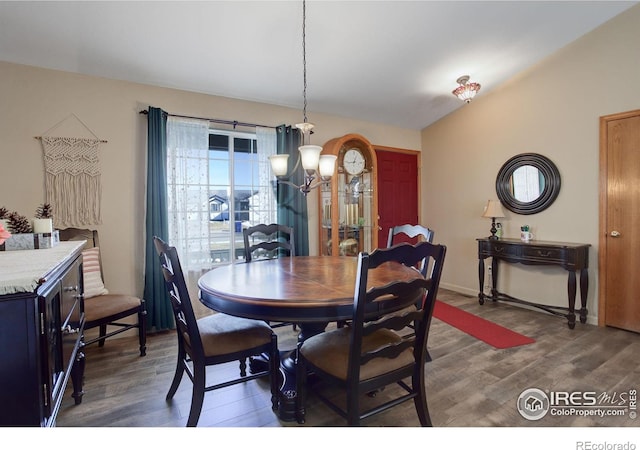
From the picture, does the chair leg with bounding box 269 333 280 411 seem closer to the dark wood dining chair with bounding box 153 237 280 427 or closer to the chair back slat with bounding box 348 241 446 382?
the dark wood dining chair with bounding box 153 237 280 427

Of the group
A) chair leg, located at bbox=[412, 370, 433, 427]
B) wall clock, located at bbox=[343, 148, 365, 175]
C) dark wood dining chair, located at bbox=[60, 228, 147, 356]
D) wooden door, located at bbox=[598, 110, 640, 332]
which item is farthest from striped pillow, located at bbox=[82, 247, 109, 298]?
wooden door, located at bbox=[598, 110, 640, 332]

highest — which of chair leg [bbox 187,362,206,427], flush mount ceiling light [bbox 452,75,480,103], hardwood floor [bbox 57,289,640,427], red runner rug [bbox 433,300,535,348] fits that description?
flush mount ceiling light [bbox 452,75,480,103]

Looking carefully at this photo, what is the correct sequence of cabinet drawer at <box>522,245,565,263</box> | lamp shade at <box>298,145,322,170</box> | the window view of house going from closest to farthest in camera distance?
lamp shade at <box>298,145,322,170</box>
cabinet drawer at <box>522,245,565,263</box>
the window view of house

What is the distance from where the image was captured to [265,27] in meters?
2.50

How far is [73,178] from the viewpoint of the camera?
2705 millimetres

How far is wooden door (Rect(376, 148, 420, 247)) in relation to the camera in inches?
179

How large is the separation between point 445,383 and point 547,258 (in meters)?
2.04

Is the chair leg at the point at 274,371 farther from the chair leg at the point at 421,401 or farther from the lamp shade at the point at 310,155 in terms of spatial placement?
the lamp shade at the point at 310,155

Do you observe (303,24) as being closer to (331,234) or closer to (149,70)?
(149,70)

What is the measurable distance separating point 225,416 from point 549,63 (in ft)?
14.8

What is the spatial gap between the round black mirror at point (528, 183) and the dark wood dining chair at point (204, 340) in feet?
11.2

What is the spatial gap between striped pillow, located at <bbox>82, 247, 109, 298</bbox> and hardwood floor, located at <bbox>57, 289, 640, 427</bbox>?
0.53 meters

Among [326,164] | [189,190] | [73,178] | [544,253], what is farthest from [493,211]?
[73,178]

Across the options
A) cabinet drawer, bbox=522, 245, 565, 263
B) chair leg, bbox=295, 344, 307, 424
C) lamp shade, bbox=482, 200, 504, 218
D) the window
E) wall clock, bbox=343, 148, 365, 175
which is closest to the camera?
chair leg, bbox=295, 344, 307, 424
